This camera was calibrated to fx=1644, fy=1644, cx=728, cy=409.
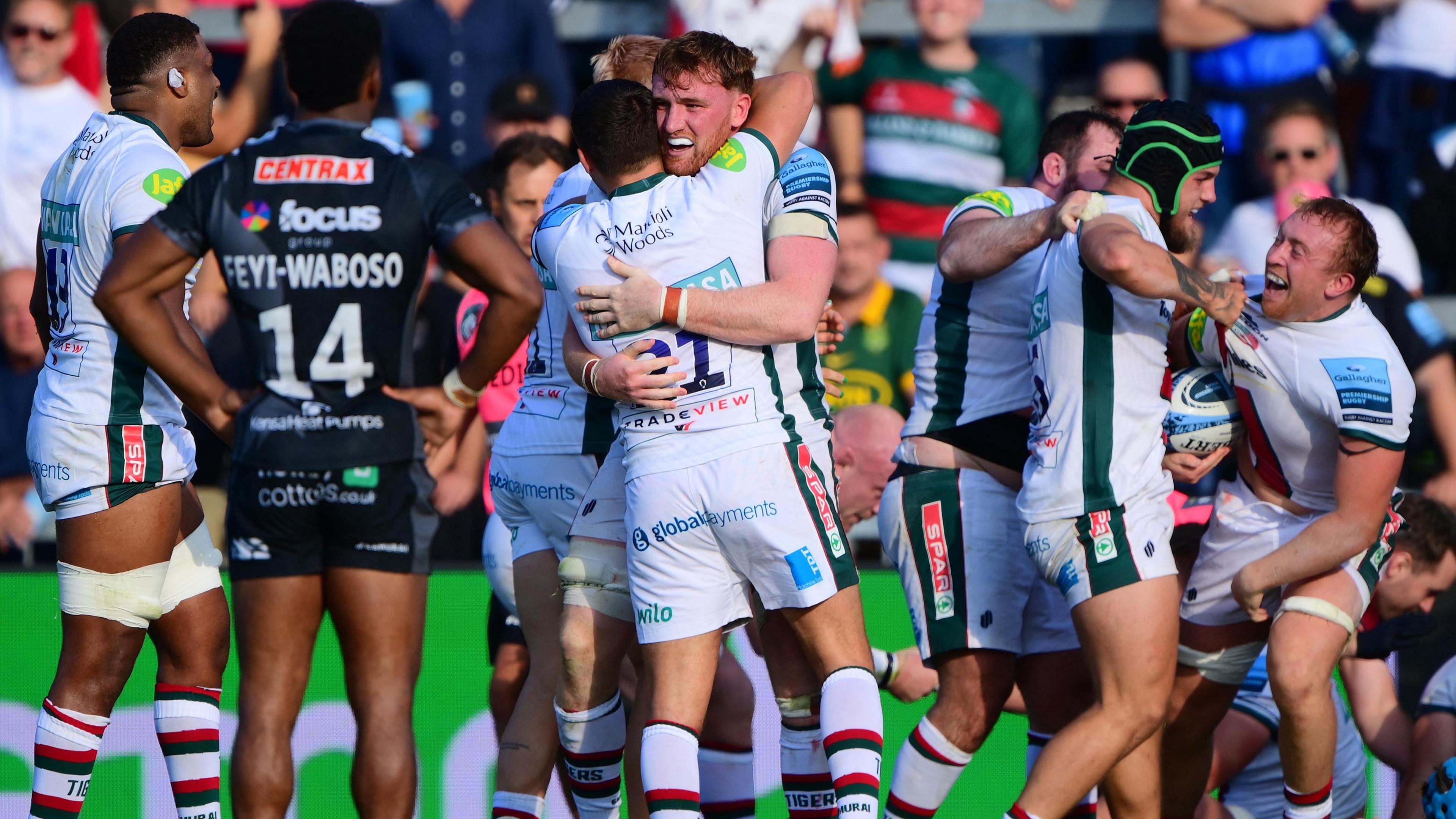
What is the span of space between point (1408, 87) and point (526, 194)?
205 inches

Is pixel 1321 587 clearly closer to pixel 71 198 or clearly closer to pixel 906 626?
pixel 906 626

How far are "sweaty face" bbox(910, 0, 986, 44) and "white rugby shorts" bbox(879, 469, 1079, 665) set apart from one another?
164 inches

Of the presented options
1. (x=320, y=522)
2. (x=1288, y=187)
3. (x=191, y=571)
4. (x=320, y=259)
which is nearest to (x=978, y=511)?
(x=320, y=522)

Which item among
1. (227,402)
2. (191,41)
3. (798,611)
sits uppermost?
(191,41)

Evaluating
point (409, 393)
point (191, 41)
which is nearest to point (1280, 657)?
point (409, 393)

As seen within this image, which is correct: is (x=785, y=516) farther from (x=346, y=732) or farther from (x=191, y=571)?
(x=346, y=732)

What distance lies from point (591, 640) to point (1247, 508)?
2337 millimetres

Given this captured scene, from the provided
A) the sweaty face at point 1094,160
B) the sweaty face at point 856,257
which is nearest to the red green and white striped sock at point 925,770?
the sweaty face at point 1094,160

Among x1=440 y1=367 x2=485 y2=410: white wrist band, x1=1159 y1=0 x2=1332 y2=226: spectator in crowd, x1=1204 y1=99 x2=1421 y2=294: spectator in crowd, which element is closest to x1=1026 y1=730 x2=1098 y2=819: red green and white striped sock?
x1=440 y1=367 x2=485 y2=410: white wrist band

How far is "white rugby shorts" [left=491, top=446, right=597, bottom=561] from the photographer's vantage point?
5.50 meters

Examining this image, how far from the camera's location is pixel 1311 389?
5375 millimetres

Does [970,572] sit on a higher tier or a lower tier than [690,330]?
lower

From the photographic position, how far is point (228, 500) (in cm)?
539

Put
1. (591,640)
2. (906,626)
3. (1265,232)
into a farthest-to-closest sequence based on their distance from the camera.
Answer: (1265,232) → (906,626) → (591,640)
